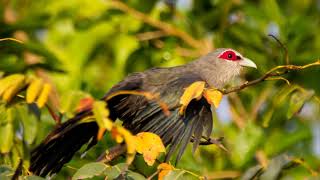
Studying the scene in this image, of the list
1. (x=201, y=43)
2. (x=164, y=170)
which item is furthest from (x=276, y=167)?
(x=201, y=43)

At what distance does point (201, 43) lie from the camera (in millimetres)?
7742

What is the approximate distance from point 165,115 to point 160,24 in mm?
2636

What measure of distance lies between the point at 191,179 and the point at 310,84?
383 centimetres

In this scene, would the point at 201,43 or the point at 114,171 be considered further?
the point at 201,43

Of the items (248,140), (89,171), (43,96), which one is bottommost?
(248,140)

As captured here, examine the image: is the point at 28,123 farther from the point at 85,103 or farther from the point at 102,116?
the point at 102,116

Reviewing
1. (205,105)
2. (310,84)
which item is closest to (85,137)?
(205,105)

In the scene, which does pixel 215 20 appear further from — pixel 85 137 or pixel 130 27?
pixel 85 137

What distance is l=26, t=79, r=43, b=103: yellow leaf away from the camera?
3361 mm

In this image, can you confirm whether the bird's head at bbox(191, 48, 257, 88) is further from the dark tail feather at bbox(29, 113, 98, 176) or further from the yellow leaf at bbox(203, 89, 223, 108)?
the yellow leaf at bbox(203, 89, 223, 108)

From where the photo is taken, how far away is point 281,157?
454 cm

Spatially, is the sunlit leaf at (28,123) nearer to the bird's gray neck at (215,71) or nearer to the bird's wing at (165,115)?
the bird's wing at (165,115)

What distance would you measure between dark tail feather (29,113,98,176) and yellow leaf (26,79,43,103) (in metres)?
0.80

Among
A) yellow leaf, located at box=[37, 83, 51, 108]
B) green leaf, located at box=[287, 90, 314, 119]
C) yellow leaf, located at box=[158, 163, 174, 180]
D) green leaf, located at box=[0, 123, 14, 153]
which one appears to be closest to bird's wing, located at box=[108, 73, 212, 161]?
green leaf, located at box=[287, 90, 314, 119]
